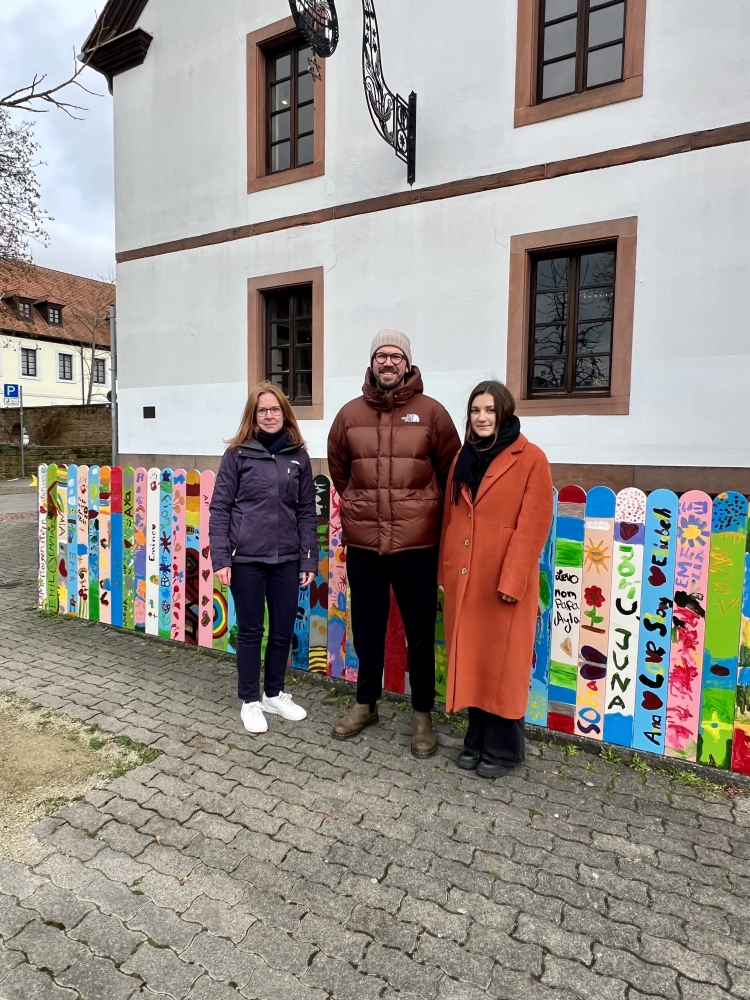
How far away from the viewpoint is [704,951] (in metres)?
2.04

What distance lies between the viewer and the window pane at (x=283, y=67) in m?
9.65

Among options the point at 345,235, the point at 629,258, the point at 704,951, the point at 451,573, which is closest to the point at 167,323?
the point at 345,235

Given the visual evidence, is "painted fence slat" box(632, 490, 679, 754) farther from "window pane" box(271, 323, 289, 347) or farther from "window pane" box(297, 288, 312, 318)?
"window pane" box(271, 323, 289, 347)

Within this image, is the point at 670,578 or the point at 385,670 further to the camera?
the point at 385,670

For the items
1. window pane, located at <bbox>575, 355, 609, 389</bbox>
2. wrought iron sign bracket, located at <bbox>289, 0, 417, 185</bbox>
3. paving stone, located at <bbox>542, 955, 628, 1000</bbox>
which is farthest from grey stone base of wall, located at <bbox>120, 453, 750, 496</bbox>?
paving stone, located at <bbox>542, 955, 628, 1000</bbox>

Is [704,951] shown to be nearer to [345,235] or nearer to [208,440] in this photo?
[345,235]

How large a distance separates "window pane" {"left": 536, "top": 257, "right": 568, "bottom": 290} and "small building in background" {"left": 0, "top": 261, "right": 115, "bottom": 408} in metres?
36.1

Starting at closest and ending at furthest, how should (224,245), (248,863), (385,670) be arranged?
(248,863)
(385,670)
(224,245)

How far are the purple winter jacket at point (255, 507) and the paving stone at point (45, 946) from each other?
1.75 metres

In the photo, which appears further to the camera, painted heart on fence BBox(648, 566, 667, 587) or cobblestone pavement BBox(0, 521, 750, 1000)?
painted heart on fence BBox(648, 566, 667, 587)

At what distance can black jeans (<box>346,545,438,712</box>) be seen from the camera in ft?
10.8

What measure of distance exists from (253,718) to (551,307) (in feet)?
20.5

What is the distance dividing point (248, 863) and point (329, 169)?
896 centimetres

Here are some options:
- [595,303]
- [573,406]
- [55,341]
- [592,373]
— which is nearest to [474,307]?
[595,303]
